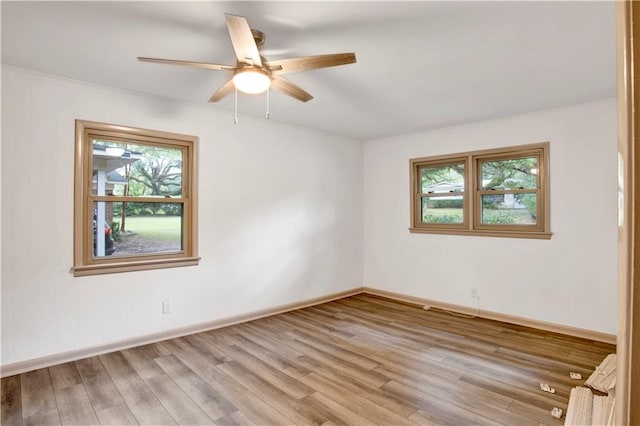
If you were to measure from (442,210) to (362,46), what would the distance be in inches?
119

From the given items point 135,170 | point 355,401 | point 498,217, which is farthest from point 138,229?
point 498,217

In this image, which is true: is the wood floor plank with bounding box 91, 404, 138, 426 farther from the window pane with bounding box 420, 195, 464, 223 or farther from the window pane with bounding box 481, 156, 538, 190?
Answer: the window pane with bounding box 481, 156, 538, 190

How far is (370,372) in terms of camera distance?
277cm

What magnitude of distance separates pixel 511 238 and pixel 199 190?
369cm

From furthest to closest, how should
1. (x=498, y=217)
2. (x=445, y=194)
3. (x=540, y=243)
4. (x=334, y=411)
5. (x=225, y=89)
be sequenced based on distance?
(x=445, y=194), (x=498, y=217), (x=540, y=243), (x=225, y=89), (x=334, y=411)

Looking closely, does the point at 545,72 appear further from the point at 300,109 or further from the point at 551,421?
the point at 551,421

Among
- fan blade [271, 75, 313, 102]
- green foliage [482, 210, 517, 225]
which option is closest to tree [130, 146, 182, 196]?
fan blade [271, 75, 313, 102]

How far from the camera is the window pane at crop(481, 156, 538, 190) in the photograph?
159 inches

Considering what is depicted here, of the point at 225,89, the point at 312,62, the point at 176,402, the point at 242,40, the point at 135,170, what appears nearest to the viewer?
the point at 242,40

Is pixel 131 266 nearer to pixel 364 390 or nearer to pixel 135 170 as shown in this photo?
pixel 135 170

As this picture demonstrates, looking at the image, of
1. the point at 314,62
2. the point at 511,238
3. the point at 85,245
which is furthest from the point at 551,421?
the point at 85,245

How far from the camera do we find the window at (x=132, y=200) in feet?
10.2

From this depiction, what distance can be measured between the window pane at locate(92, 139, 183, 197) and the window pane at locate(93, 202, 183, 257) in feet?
0.45

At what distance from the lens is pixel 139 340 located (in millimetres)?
3332
